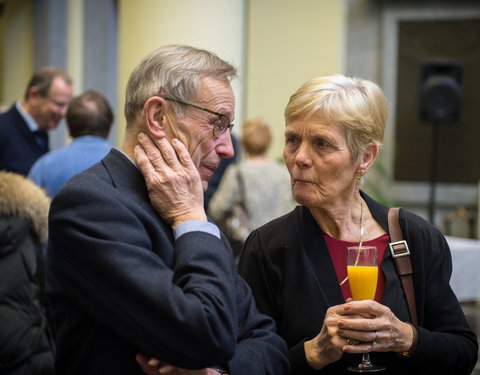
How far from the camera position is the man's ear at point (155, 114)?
6.91 feet

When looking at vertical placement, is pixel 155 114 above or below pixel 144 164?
above

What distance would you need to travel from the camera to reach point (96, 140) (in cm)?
490

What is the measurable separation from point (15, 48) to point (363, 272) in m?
9.07

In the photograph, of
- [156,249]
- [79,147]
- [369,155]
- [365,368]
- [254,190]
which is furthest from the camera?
[254,190]

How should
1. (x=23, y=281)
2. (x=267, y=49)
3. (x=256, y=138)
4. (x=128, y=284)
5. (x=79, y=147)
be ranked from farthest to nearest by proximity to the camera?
(x=267, y=49)
(x=256, y=138)
(x=79, y=147)
(x=23, y=281)
(x=128, y=284)

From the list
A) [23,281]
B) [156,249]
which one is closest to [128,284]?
[156,249]

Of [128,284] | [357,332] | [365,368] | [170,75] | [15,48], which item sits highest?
[15,48]

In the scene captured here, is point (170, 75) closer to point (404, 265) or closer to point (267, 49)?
point (404, 265)

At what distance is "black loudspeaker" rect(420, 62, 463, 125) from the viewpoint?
1034 cm

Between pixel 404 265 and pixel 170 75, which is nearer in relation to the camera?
pixel 170 75

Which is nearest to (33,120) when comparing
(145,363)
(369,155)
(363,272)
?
(369,155)

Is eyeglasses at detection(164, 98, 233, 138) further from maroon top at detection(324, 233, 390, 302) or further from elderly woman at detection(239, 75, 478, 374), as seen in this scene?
maroon top at detection(324, 233, 390, 302)

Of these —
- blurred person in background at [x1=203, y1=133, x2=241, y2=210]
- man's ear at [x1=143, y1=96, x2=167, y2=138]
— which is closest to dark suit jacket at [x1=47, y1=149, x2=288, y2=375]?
man's ear at [x1=143, y1=96, x2=167, y2=138]

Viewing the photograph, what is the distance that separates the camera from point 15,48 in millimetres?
10766
